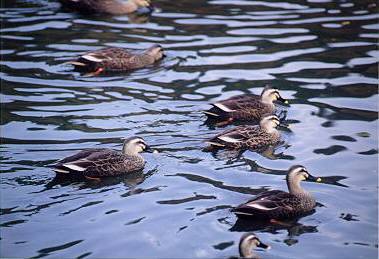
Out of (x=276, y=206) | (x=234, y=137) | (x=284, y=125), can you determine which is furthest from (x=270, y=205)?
(x=284, y=125)

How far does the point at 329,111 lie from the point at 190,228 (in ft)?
15.8

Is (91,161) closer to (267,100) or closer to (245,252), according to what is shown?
(245,252)

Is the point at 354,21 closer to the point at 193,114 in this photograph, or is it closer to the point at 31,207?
the point at 193,114

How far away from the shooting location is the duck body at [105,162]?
38.1 feet

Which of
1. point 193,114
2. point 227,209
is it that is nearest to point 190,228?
point 227,209

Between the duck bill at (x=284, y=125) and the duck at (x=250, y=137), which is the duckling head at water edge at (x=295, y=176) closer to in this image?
the duck at (x=250, y=137)

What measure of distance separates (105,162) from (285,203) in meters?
2.69

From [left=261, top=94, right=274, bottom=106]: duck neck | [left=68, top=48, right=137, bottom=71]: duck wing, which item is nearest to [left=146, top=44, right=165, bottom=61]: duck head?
[left=68, top=48, right=137, bottom=71]: duck wing

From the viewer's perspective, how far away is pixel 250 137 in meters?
12.8

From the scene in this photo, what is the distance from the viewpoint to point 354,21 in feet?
62.1

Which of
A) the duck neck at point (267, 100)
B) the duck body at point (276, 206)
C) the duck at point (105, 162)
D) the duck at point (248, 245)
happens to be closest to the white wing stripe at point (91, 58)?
the duck neck at point (267, 100)

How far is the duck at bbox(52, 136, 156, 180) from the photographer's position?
1160 centimetres

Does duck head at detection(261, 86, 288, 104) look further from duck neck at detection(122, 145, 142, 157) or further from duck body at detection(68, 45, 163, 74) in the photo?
duck body at detection(68, 45, 163, 74)

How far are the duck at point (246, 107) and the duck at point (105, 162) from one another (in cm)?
189
